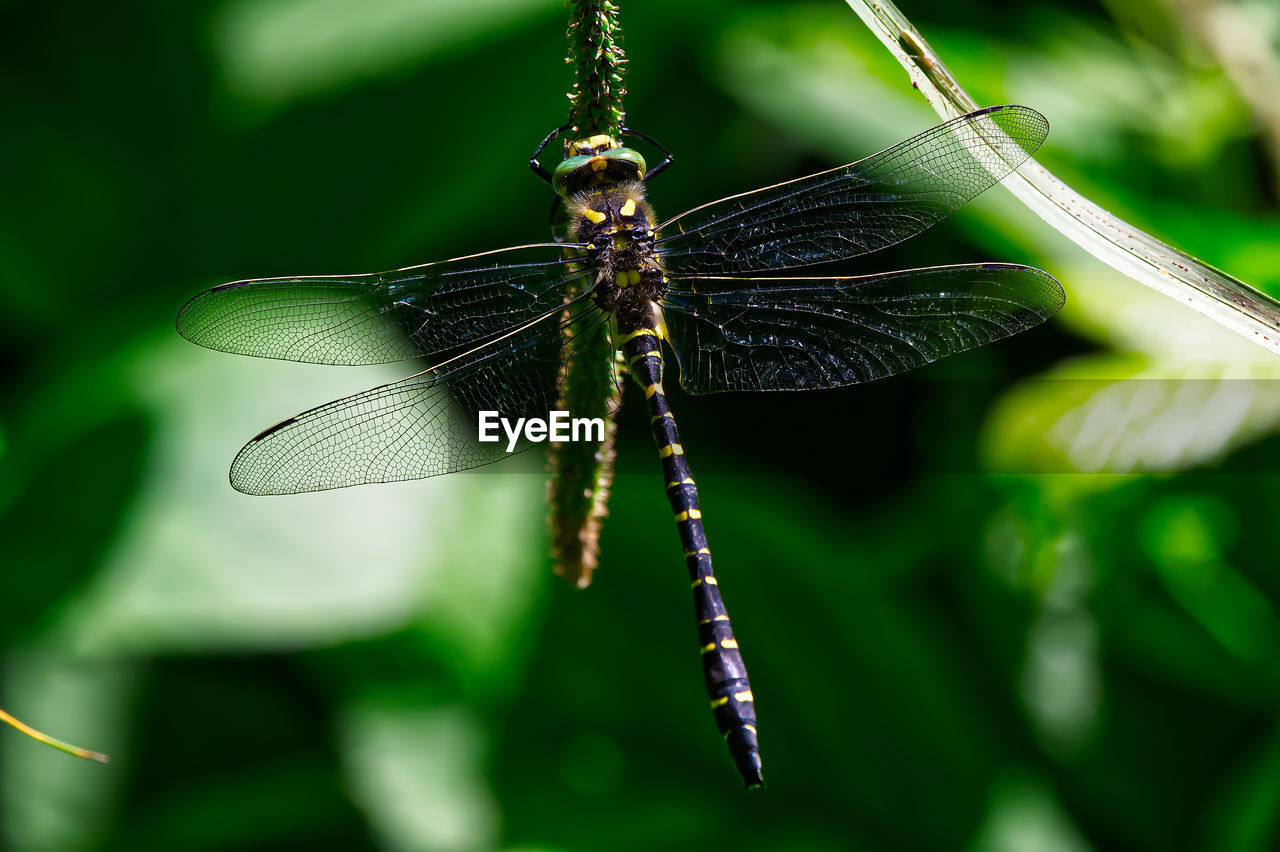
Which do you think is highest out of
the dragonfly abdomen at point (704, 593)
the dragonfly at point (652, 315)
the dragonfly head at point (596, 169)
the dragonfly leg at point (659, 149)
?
the dragonfly leg at point (659, 149)

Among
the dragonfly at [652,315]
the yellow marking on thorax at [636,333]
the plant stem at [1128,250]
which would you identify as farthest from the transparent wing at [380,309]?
the plant stem at [1128,250]

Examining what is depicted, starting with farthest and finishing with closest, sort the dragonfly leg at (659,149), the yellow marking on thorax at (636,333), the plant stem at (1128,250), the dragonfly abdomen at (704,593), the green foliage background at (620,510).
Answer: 1. the green foliage background at (620,510)
2. the yellow marking on thorax at (636,333)
3. the dragonfly leg at (659,149)
4. the dragonfly abdomen at (704,593)
5. the plant stem at (1128,250)

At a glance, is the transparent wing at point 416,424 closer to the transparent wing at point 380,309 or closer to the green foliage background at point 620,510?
the transparent wing at point 380,309

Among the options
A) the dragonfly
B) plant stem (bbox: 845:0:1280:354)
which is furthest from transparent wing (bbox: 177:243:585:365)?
plant stem (bbox: 845:0:1280:354)

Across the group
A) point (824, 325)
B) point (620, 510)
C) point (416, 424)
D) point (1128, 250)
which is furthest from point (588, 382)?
point (620, 510)

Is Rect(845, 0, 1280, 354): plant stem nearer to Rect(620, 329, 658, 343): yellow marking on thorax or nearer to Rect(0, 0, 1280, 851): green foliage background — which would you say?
Rect(620, 329, 658, 343): yellow marking on thorax

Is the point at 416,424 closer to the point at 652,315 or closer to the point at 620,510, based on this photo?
the point at 652,315

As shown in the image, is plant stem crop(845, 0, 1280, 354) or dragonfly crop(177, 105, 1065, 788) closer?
plant stem crop(845, 0, 1280, 354)
